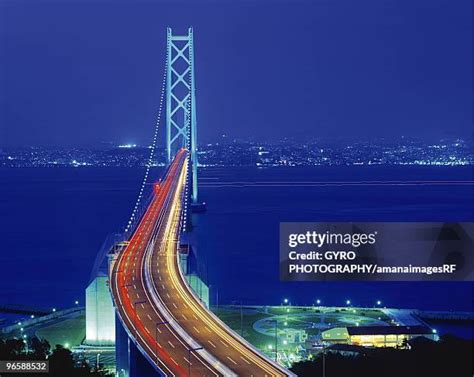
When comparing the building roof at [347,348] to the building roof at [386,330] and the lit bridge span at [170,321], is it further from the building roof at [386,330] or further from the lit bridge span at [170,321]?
the lit bridge span at [170,321]

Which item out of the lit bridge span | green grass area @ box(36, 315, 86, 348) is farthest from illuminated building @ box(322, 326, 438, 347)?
green grass area @ box(36, 315, 86, 348)

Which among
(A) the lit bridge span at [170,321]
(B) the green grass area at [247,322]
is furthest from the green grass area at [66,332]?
(B) the green grass area at [247,322]

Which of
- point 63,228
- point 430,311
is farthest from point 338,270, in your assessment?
point 63,228

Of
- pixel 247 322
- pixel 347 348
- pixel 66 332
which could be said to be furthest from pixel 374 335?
pixel 66 332

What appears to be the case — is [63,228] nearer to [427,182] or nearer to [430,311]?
[430,311]

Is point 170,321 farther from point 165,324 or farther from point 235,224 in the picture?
point 235,224
